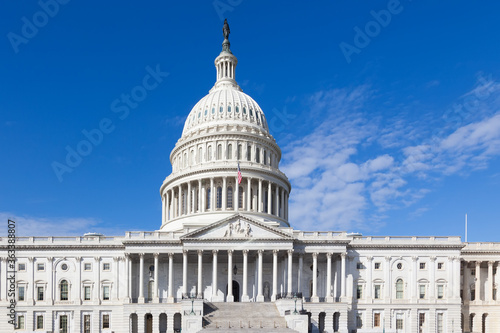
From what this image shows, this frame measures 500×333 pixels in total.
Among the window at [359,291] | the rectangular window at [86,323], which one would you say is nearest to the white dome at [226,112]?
the window at [359,291]

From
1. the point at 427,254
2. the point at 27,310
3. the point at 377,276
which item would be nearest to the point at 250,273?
the point at 377,276

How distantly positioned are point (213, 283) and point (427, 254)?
32.7m

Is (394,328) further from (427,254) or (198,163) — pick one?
(198,163)

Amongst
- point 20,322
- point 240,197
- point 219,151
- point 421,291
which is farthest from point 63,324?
point 421,291

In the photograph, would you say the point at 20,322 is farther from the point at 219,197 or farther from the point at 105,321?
the point at 219,197

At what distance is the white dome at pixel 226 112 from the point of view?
3971 inches

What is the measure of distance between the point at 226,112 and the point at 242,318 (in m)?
45.8

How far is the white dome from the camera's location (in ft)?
331

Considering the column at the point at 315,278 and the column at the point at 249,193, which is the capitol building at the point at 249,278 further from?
the column at the point at 249,193

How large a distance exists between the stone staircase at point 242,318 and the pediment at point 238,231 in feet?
33.2

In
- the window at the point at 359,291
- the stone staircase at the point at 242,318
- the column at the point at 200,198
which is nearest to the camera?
the stone staircase at the point at 242,318

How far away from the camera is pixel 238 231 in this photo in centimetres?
7794

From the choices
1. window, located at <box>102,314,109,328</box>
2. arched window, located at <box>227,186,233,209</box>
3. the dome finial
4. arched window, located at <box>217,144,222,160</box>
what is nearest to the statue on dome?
the dome finial

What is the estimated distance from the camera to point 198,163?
97.4m
